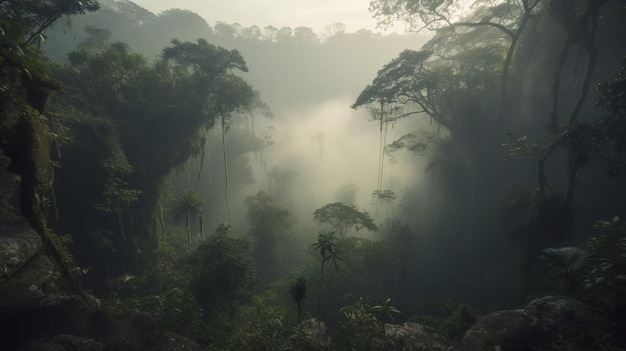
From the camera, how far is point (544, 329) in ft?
20.1

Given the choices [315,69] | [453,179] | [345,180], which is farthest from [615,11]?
[315,69]

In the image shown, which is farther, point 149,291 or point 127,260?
point 127,260

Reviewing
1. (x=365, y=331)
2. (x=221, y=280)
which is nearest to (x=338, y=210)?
(x=221, y=280)

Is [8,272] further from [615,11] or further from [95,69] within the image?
[615,11]

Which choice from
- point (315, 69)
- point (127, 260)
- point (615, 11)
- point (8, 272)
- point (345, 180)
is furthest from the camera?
point (315, 69)

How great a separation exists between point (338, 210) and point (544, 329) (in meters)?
11.4

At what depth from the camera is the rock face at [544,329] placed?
17.2 ft

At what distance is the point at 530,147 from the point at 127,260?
18.9 m

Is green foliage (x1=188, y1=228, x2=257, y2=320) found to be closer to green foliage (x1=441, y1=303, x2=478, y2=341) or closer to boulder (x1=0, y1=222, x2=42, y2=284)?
boulder (x1=0, y1=222, x2=42, y2=284)

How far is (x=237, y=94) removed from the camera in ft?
64.2

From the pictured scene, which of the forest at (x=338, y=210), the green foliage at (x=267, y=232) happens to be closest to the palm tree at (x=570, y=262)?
the forest at (x=338, y=210)

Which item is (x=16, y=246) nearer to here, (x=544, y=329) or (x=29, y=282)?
(x=29, y=282)

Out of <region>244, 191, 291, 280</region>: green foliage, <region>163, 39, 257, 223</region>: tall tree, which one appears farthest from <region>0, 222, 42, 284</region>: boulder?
<region>244, 191, 291, 280</region>: green foliage

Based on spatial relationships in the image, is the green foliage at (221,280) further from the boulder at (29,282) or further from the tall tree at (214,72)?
the tall tree at (214,72)
